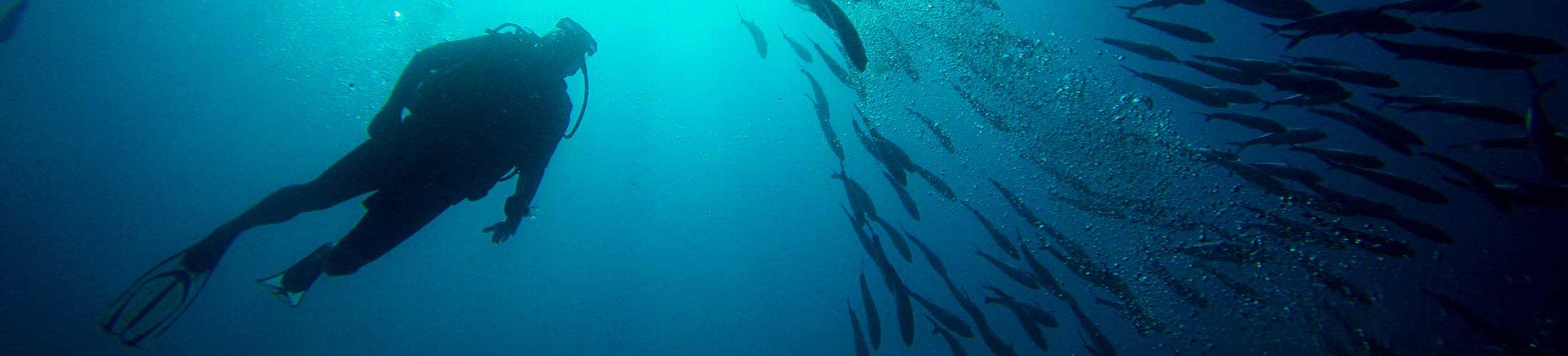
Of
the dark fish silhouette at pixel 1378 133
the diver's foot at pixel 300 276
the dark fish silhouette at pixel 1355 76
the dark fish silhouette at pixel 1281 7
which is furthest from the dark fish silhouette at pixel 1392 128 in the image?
the diver's foot at pixel 300 276

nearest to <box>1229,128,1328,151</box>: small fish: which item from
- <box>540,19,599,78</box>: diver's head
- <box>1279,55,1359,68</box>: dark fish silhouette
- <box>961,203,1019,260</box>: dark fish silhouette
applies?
<box>1279,55,1359,68</box>: dark fish silhouette

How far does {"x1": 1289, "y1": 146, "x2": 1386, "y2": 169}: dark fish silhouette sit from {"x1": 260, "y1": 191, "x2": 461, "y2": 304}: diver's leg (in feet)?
26.5

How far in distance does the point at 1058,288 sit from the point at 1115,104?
9571mm

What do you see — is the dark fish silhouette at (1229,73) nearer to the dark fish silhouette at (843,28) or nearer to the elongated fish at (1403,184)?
the elongated fish at (1403,184)

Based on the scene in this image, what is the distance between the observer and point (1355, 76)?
221 inches

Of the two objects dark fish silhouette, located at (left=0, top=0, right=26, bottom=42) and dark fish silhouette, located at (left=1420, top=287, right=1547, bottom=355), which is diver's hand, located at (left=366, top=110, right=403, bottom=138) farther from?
dark fish silhouette, located at (left=0, top=0, right=26, bottom=42)

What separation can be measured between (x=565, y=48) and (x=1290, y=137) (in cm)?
774

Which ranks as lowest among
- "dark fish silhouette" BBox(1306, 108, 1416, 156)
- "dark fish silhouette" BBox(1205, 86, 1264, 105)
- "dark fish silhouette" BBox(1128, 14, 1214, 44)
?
"dark fish silhouette" BBox(1306, 108, 1416, 156)

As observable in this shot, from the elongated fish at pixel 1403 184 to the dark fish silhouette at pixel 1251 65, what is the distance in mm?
1912

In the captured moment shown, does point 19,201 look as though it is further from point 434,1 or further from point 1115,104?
point 1115,104

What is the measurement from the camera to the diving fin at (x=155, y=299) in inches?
103

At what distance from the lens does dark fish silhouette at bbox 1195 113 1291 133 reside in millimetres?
6066

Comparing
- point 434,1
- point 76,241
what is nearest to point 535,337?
point 76,241

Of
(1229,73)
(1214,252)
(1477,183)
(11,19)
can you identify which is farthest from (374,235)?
(11,19)
